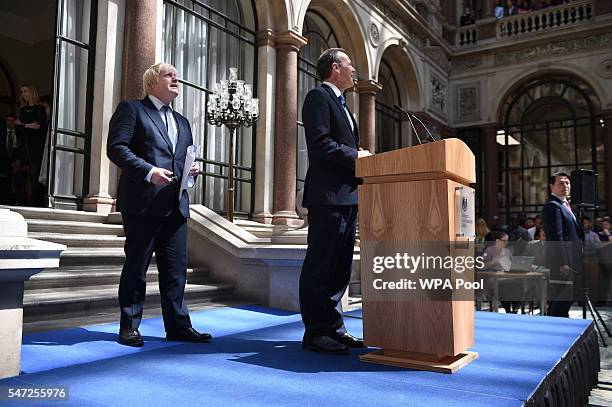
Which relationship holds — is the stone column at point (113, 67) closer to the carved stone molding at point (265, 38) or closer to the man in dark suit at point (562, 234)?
the carved stone molding at point (265, 38)

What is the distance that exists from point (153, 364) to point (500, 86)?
51.2 ft

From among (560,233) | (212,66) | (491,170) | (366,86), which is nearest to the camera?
(560,233)

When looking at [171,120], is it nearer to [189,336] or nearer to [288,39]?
[189,336]

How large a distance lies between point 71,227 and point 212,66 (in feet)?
15.6

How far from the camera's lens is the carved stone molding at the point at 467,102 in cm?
1638

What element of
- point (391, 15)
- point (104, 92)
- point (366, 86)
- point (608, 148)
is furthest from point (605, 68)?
point (104, 92)

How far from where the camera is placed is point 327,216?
110 inches

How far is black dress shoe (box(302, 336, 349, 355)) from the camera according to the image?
8.89 feet

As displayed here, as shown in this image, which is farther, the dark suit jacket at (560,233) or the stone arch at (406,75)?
the stone arch at (406,75)

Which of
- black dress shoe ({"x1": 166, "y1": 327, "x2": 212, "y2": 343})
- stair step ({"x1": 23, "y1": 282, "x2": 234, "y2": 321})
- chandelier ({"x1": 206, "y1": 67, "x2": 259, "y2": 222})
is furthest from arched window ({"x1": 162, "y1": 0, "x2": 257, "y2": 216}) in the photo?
black dress shoe ({"x1": 166, "y1": 327, "x2": 212, "y2": 343})

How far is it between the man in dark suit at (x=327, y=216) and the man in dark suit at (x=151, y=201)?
0.70 meters

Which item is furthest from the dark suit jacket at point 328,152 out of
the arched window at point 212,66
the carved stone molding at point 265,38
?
the carved stone molding at point 265,38

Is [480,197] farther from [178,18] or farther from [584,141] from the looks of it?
[178,18]

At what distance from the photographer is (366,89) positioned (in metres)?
12.2
